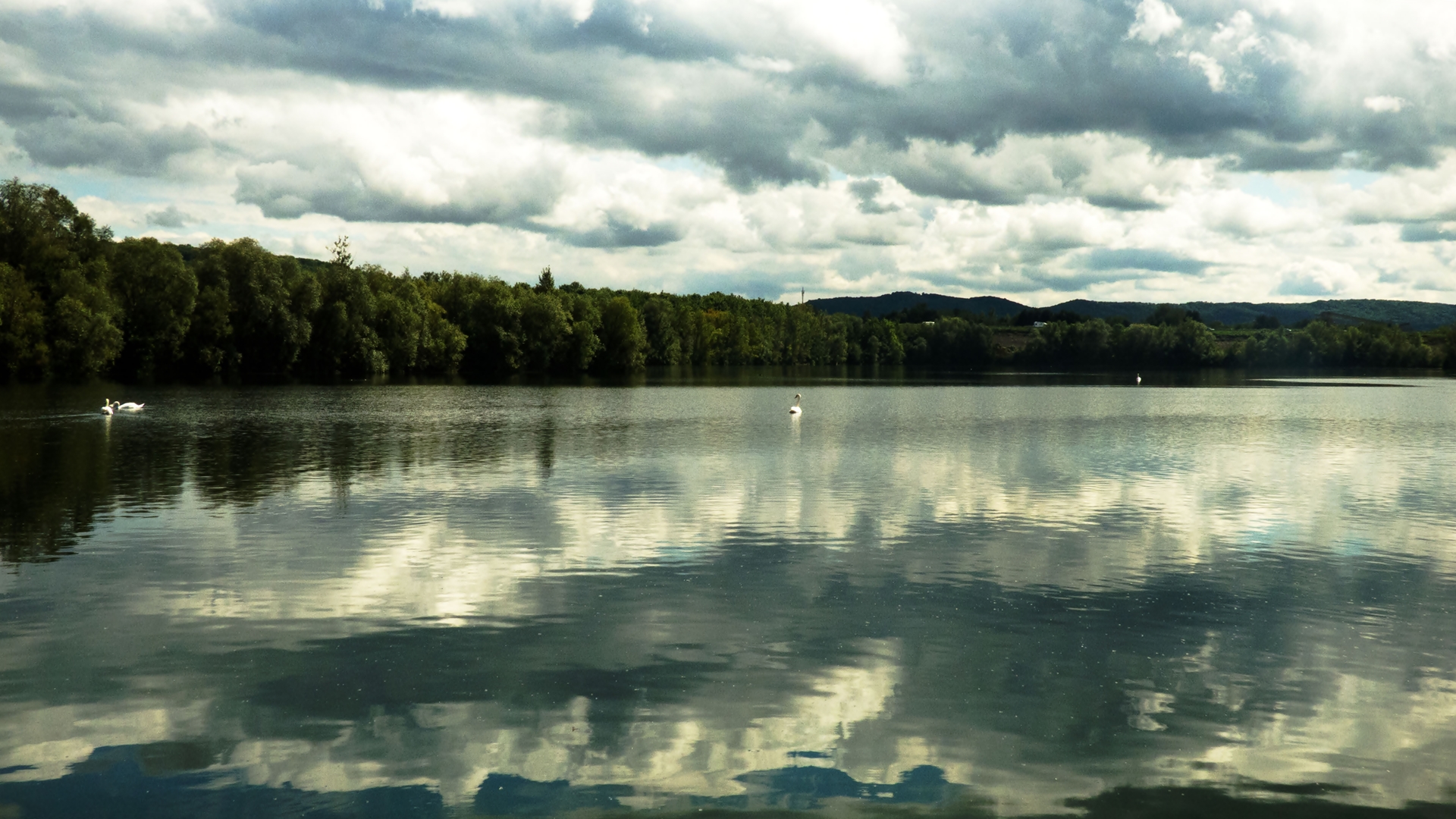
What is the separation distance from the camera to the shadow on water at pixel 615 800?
9.80 meters

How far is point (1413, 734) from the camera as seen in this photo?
39.0ft

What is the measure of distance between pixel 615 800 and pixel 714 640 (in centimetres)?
525

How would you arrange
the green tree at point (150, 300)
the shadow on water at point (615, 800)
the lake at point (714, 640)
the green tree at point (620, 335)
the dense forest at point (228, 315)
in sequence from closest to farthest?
the shadow on water at point (615, 800) → the lake at point (714, 640) → the dense forest at point (228, 315) → the green tree at point (150, 300) → the green tree at point (620, 335)

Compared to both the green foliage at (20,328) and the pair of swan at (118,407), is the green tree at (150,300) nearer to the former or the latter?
the green foliage at (20,328)

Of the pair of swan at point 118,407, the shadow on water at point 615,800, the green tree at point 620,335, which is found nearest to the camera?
the shadow on water at point 615,800

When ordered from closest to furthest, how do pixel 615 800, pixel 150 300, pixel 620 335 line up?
1. pixel 615 800
2. pixel 150 300
3. pixel 620 335

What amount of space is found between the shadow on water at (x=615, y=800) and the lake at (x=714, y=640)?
0.04 m

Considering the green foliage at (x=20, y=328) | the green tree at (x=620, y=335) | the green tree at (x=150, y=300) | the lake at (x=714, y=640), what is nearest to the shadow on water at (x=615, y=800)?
the lake at (x=714, y=640)

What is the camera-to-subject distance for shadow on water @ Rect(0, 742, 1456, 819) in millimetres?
9805

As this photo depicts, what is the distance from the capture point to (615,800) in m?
10.1

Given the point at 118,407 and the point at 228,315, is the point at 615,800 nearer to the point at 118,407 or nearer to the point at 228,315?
the point at 118,407

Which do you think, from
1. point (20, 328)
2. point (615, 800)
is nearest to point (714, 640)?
point (615, 800)

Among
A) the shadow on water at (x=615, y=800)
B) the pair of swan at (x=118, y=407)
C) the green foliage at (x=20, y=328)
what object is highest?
the green foliage at (x=20, y=328)

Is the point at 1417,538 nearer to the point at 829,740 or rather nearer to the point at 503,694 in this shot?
the point at 829,740
